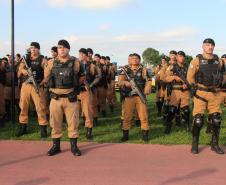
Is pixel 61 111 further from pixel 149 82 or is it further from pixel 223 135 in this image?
pixel 223 135

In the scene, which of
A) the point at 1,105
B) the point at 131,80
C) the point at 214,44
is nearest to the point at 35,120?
the point at 1,105

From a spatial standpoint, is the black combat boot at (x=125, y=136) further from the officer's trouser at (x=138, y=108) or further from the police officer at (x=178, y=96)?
the police officer at (x=178, y=96)

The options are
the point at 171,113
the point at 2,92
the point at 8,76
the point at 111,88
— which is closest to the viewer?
the point at 171,113

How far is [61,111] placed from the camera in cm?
841

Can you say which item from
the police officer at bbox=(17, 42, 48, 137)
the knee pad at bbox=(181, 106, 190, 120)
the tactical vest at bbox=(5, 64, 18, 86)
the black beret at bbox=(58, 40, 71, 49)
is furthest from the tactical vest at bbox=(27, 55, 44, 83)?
the knee pad at bbox=(181, 106, 190, 120)

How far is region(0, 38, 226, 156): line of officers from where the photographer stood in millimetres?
8266

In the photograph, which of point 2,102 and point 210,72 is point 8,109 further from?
point 210,72

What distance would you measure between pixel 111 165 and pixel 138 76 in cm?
276

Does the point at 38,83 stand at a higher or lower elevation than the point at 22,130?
higher

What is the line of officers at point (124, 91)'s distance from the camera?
325 inches

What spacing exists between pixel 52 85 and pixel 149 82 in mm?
2301

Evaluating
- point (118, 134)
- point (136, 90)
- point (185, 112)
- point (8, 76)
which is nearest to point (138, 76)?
point (136, 90)

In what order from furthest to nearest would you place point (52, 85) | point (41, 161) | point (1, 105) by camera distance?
1. point (1, 105)
2. point (52, 85)
3. point (41, 161)

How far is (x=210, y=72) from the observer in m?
8.23
